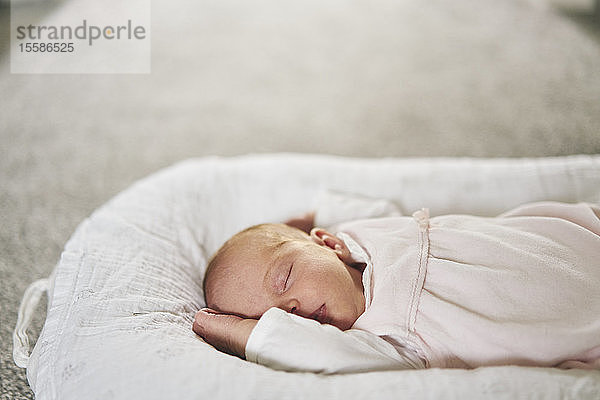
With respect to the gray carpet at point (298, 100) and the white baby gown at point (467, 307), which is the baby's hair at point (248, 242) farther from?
the gray carpet at point (298, 100)

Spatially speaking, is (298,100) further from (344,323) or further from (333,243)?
(344,323)

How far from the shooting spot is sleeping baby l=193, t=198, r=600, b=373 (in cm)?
85

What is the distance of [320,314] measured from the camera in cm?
94

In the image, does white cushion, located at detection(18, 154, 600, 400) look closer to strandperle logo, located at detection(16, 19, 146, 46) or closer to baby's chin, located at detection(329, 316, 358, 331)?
baby's chin, located at detection(329, 316, 358, 331)

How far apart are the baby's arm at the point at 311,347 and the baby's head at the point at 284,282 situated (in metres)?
0.05

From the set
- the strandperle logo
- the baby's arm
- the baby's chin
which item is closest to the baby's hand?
the baby's arm

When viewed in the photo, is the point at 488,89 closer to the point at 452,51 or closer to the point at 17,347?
the point at 452,51

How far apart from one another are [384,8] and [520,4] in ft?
2.02

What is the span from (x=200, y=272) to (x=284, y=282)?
27 centimetres

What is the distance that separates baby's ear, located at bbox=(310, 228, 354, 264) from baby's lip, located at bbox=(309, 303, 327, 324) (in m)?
0.13

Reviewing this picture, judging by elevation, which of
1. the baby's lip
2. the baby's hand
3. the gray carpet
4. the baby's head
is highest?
the gray carpet

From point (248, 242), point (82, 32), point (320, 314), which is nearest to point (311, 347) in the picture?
point (320, 314)

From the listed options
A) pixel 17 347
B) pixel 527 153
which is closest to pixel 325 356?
pixel 17 347

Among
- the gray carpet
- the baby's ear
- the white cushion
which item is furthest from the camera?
the gray carpet
